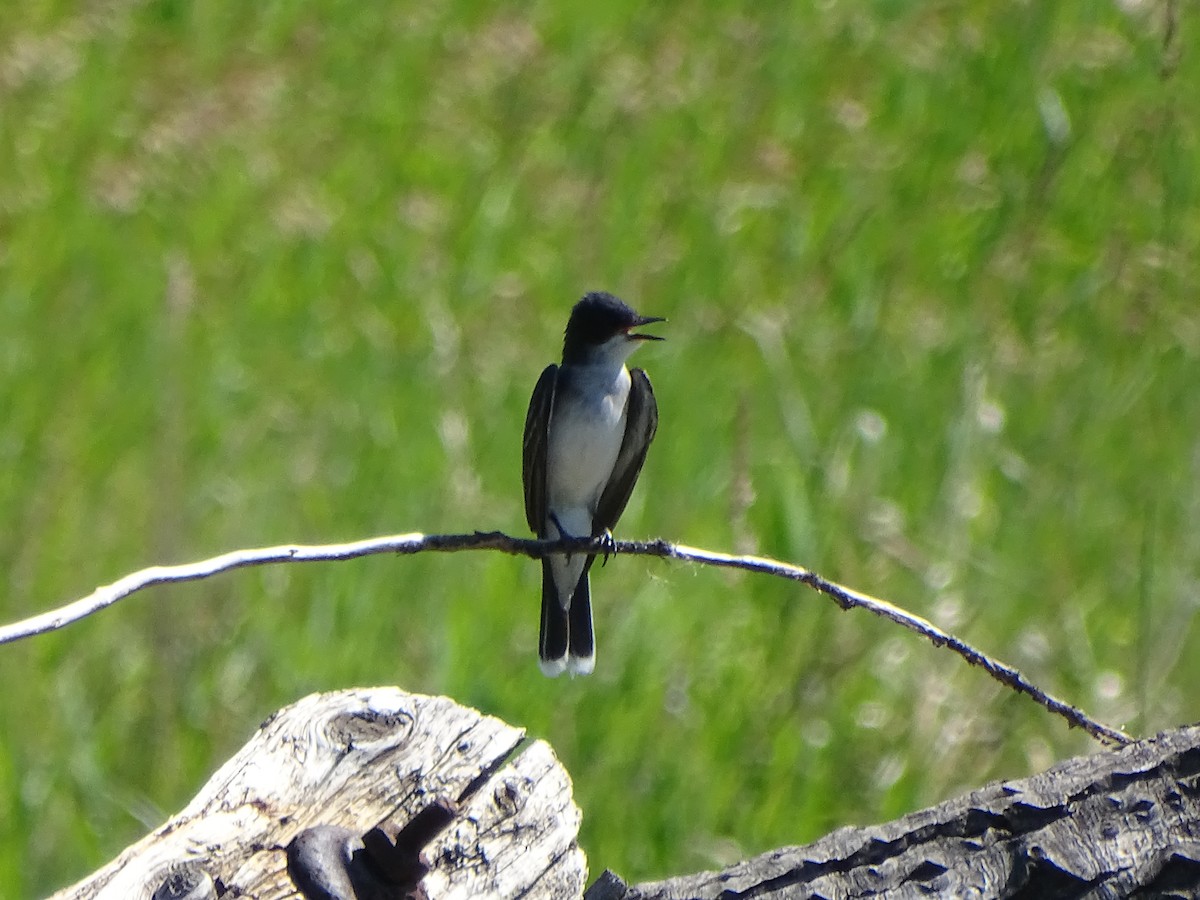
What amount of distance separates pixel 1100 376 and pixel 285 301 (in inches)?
130

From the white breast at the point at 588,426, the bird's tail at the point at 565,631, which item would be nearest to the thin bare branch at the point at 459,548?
the bird's tail at the point at 565,631

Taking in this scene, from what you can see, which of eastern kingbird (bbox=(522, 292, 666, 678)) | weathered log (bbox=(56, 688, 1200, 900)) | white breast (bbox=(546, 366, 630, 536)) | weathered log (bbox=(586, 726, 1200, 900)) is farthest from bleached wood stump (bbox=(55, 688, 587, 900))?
white breast (bbox=(546, 366, 630, 536))

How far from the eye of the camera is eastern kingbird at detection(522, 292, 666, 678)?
512 centimetres

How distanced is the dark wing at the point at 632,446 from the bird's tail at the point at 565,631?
318 mm

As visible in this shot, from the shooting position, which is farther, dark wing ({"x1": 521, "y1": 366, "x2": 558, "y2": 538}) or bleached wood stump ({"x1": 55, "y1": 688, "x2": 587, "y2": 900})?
dark wing ({"x1": 521, "y1": 366, "x2": 558, "y2": 538})

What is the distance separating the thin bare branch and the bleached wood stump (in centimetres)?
20

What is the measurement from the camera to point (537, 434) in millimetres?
5129

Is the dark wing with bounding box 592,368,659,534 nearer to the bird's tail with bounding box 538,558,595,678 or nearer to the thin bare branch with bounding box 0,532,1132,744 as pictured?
the bird's tail with bounding box 538,558,595,678

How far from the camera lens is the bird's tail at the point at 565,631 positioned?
495 centimetres

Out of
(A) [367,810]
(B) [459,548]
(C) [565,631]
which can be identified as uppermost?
(C) [565,631]

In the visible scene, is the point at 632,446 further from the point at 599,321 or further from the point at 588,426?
the point at 599,321

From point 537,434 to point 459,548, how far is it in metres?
2.46

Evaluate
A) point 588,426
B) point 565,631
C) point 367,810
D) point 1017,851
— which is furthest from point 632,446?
point 1017,851

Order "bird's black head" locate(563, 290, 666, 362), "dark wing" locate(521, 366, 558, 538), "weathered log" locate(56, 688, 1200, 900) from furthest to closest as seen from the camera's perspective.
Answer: "bird's black head" locate(563, 290, 666, 362), "dark wing" locate(521, 366, 558, 538), "weathered log" locate(56, 688, 1200, 900)
